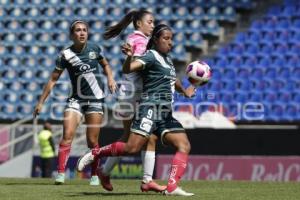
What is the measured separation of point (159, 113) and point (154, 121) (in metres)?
0.10

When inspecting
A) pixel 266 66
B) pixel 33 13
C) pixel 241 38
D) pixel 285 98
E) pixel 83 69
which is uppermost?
pixel 33 13

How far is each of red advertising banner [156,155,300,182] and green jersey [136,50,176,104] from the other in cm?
848

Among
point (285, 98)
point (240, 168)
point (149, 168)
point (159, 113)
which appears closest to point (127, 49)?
point (159, 113)

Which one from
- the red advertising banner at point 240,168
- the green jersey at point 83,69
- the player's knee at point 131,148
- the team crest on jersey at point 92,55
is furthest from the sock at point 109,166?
the red advertising banner at point 240,168

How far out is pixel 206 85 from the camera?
20.1 meters

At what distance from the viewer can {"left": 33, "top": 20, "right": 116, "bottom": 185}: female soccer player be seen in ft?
32.6

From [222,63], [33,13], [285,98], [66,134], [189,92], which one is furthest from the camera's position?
[33,13]

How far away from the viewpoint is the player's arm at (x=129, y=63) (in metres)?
7.09

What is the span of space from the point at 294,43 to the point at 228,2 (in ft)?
8.98

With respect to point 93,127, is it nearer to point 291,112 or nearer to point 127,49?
point 127,49

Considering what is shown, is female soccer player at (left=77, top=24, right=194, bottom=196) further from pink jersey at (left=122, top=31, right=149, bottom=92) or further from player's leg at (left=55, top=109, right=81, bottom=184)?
player's leg at (left=55, top=109, right=81, bottom=184)

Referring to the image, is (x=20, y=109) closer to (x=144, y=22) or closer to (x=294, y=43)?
(x=294, y=43)

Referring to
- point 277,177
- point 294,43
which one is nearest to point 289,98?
→ point 294,43

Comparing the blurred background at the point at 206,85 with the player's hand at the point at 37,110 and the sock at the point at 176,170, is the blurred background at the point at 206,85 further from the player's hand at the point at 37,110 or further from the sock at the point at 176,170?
the sock at the point at 176,170
